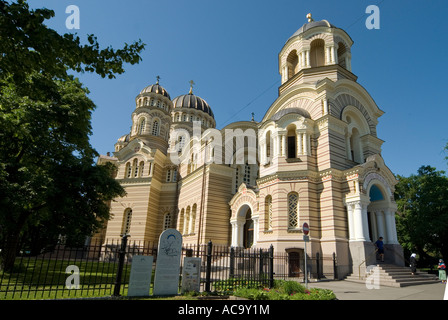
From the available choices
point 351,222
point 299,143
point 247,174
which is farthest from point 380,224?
point 247,174

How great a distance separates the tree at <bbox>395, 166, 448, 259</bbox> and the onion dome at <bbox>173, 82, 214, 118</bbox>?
26.3m

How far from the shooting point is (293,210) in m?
16.6

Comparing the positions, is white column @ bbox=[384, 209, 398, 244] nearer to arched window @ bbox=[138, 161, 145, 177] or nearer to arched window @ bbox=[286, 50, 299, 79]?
arched window @ bbox=[286, 50, 299, 79]

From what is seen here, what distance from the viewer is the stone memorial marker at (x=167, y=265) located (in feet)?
28.2

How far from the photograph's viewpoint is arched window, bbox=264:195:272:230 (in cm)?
1734

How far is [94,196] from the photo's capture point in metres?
15.2

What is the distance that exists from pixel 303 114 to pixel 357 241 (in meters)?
8.53

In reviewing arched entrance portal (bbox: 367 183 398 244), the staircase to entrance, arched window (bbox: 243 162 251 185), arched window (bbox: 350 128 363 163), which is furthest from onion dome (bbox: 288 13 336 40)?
the staircase to entrance

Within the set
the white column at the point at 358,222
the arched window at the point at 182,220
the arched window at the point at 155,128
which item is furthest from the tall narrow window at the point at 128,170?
the white column at the point at 358,222

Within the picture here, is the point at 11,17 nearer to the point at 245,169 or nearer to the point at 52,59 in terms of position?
the point at 52,59

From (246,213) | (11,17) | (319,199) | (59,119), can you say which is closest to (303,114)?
(319,199)

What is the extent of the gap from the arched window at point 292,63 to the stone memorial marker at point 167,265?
1895cm

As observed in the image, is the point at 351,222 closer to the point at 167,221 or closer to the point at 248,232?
the point at 248,232

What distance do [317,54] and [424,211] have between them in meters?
16.2
